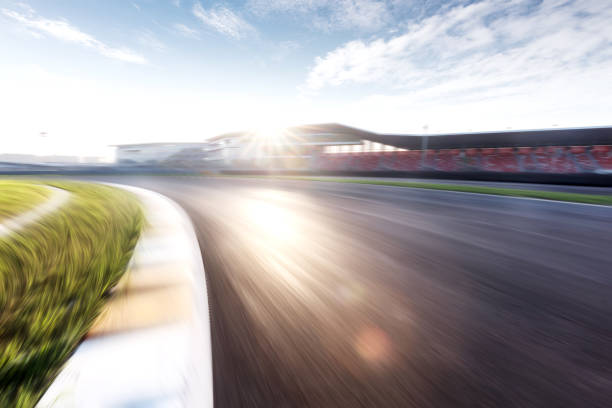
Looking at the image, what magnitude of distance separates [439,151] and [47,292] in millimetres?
40890

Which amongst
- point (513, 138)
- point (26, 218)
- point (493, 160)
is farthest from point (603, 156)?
point (26, 218)

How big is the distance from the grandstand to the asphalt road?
736 inches

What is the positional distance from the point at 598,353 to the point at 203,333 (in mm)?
2340

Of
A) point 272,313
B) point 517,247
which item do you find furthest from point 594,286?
point 272,313

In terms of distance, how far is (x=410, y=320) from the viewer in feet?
6.10

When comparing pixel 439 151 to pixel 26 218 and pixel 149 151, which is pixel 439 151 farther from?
pixel 149 151

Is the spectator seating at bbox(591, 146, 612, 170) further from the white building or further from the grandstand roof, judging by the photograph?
the white building

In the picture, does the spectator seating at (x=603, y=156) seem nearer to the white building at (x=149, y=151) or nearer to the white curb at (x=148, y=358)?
the white curb at (x=148, y=358)

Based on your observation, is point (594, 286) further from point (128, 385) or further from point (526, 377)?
point (128, 385)

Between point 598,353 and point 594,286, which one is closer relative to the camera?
point 598,353

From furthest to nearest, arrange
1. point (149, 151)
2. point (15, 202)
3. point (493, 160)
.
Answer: point (149, 151)
point (493, 160)
point (15, 202)

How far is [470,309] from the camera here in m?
2.00

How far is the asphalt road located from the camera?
4.21 ft

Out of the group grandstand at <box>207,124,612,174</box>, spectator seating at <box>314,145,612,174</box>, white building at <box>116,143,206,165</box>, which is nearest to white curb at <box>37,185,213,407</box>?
grandstand at <box>207,124,612,174</box>
